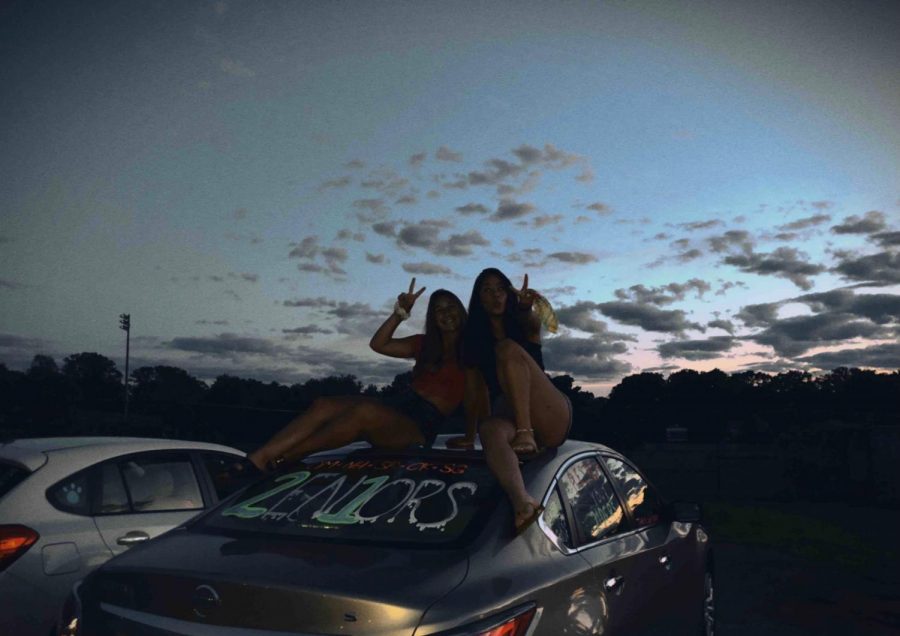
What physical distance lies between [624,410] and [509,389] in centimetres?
2491

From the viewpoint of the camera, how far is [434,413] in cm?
479

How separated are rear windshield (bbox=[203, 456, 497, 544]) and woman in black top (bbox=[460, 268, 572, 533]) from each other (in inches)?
5.2

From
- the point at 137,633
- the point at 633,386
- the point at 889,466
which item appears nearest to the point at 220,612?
the point at 137,633

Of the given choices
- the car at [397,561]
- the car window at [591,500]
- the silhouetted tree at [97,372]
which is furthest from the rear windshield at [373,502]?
the silhouetted tree at [97,372]

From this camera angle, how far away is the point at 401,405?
15.3ft

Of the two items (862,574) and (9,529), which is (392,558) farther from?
(862,574)

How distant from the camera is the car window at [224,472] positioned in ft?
19.6

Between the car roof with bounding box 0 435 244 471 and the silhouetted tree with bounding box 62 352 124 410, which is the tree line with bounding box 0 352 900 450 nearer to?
the car roof with bounding box 0 435 244 471

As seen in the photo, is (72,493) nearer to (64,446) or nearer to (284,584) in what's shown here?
(64,446)

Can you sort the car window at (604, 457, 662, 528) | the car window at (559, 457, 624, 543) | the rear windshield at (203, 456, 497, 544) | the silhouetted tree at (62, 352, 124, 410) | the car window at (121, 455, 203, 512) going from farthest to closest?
1. the silhouetted tree at (62, 352, 124, 410)
2. the car window at (121, 455, 203, 512)
3. the car window at (604, 457, 662, 528)
4. the car window at (559, 457, 624, 543)
5. the rear windshield at (203, 456, 497, 544)

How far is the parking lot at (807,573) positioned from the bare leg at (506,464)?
14.8 ft

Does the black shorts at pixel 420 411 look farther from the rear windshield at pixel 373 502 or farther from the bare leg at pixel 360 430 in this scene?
the rear windshield at pixel 373 502

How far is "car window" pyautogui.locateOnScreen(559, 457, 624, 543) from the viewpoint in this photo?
3713mm

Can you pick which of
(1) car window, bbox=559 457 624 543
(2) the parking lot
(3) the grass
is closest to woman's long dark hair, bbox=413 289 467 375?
(1) car window, bbox=559 457 624 543
